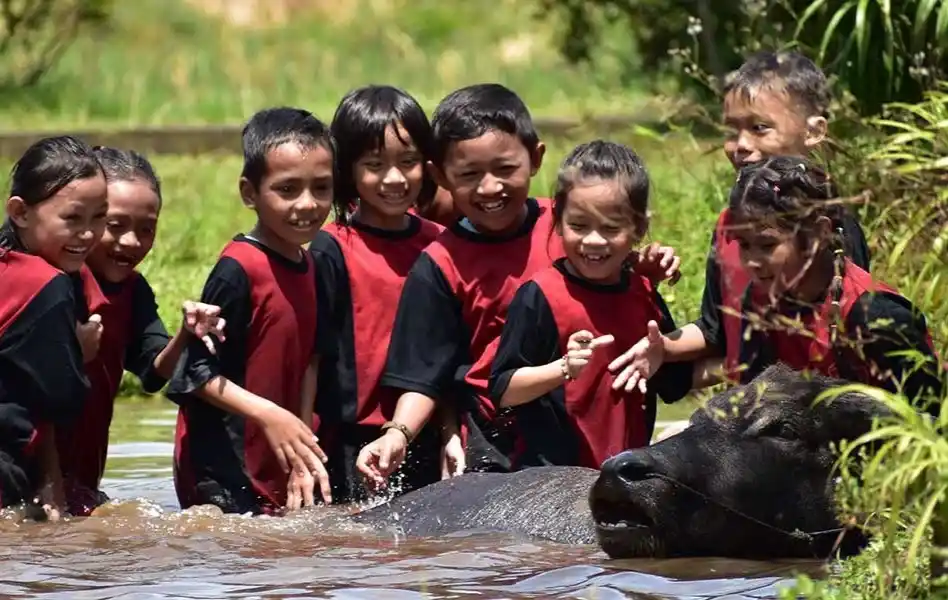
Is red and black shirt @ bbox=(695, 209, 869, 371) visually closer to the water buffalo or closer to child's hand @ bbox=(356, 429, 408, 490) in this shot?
the water buffalo

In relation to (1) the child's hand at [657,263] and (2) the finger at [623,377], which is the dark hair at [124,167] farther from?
(2) the finger at [623,377]

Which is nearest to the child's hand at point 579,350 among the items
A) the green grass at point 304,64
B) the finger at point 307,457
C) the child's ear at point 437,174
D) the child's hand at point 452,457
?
the child's hand at point 452,457

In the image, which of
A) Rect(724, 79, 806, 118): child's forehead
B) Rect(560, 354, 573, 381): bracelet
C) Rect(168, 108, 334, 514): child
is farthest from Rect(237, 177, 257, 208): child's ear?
Rect(724, 79, 806, 118): child's forehead

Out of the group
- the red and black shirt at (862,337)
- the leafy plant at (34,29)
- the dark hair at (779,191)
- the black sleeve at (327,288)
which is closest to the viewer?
the red and black shirt at (862,337)

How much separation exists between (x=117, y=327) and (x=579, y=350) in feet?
6.23

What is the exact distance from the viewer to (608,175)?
21.5 feet

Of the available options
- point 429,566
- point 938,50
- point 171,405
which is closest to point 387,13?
point 171,405

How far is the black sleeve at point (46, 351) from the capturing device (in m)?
6.48

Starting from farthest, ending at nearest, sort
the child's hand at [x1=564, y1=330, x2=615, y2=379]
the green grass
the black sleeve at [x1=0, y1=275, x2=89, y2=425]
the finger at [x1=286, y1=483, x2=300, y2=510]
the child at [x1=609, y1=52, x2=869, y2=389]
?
1. the green grass
2. the finger at [x1=286, y1=483, x2=300, y2=510]
3. the child at [x1=609, y1=52, x2=869, y2=389]
4. the black sleeve at [x1=0, y1=275, x2=89, y2=425]
5. the child's hand at [x1=564, y1=330, x2=615, y2=379]

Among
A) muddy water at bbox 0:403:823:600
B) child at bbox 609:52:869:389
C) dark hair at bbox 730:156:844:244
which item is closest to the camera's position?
muddy water at bbox 0:403:823:600

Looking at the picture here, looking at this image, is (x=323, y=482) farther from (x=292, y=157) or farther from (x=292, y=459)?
(x=292, y=157)

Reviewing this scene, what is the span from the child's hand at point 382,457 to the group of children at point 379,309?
11mm

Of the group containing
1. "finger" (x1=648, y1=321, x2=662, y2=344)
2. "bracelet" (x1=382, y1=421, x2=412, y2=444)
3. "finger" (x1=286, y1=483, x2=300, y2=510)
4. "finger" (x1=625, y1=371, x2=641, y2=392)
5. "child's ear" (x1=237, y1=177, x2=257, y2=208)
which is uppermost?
"child's ear" (x1=237, y1=177, x2=257, y2=208)

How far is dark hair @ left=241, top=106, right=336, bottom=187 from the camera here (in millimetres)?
7008
